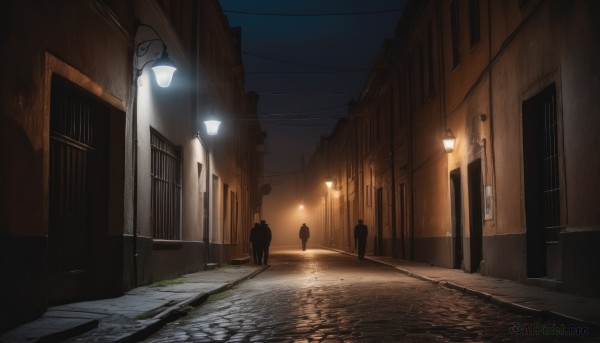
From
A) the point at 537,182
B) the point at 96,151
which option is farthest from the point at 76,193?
the point at 537,182

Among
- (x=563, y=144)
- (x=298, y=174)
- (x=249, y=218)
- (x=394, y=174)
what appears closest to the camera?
(x=563, y=144)

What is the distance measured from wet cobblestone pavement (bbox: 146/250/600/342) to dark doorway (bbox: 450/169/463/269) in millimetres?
6440

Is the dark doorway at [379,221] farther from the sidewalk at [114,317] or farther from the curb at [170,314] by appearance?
the sidewalk at [114,317]

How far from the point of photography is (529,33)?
12.3 m

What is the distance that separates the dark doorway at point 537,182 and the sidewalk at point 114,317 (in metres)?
5.80

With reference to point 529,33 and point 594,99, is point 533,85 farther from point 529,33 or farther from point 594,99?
point 594,99

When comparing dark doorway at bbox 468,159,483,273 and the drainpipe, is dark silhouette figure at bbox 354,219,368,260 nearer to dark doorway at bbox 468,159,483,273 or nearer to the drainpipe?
dark doorway at bbox 468,159,483,273

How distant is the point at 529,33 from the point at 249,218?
28.6 metres

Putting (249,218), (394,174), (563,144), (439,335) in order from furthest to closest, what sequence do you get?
(249,218), (394,174), (563,144), (439,335)

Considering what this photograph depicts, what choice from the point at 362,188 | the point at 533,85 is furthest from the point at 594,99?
the point at 362,188

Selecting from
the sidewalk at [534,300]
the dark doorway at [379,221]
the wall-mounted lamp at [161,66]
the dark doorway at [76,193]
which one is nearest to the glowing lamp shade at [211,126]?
the wall-mounted lamp at [161,66]

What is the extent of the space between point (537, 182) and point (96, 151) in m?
7.64

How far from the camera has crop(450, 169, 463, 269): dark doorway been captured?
63.3 ft

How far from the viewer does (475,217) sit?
17312 mm
